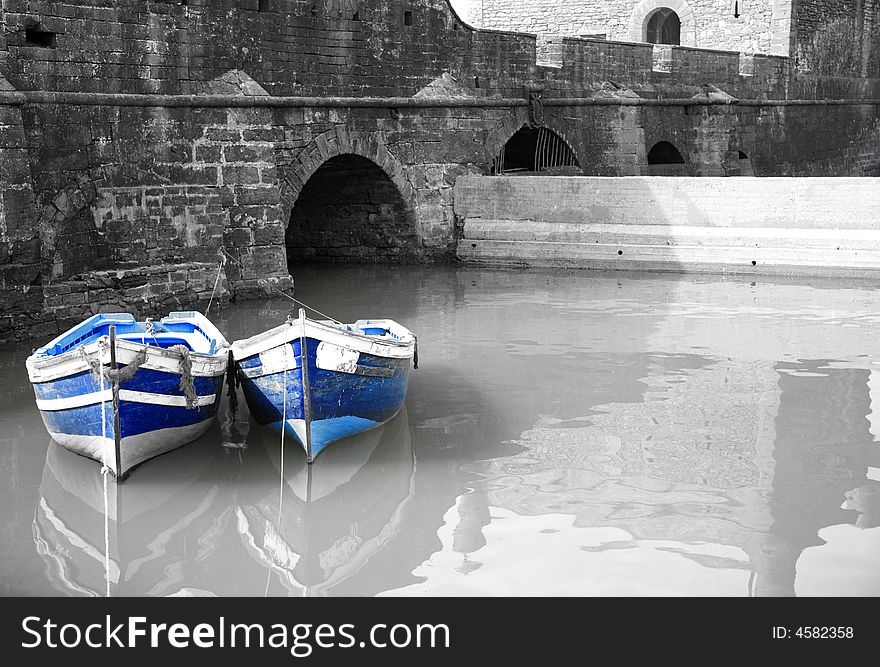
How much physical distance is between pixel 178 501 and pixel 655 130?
1419 cm

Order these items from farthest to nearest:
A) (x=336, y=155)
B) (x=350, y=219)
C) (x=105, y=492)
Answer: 1. (x=350, y=219)
2. (x=336, y=155)
3. (x=105, y=492)

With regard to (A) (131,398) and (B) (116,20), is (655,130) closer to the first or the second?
(B) (116,20)

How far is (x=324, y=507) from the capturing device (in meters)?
6.18

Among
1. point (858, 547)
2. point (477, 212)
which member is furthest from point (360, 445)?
point (477, 212)

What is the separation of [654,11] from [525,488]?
67.1ft

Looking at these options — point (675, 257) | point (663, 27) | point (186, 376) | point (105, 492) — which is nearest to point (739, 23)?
point (663, 27)

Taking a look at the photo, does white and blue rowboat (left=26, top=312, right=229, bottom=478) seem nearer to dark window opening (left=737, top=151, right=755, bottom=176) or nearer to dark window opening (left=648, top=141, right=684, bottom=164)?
dark window opening (left=648, top=141, right=684, bottom=164)

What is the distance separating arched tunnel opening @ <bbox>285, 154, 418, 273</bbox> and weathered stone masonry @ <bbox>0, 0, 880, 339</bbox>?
3cm

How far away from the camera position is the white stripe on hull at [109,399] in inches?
257

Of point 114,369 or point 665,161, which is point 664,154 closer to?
point 665,161

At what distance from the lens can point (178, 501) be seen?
626 cm

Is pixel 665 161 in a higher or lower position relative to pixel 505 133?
lower

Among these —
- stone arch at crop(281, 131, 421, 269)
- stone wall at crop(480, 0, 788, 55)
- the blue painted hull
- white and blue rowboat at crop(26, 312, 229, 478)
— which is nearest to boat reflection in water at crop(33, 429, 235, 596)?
white and blue rowboat at crop(26, 312, 229, 478)

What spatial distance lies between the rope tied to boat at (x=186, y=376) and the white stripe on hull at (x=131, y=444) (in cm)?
22
